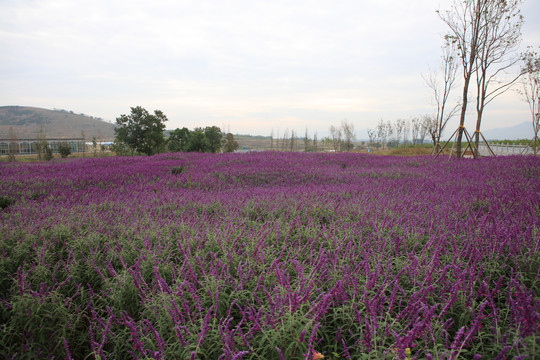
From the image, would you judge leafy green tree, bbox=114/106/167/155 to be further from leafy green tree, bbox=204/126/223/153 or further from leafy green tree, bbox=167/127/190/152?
leafy green tree, bbox=204/126/223/153

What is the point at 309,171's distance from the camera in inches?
421

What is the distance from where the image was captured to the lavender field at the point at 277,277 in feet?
5.75

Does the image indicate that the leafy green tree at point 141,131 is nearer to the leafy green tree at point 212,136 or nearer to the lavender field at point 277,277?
the leafy green tree at point 212,136

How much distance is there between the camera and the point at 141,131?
34.3 meters

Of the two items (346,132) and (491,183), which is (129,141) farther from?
(346,132)

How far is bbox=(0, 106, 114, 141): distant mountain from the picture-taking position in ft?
424

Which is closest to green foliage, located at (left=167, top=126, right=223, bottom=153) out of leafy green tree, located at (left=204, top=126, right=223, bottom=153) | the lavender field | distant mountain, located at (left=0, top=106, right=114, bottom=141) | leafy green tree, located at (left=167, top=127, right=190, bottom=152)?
leafy green tree, located at (left=167, top=127, right=190, bottom=152)

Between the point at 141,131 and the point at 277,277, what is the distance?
36184mm

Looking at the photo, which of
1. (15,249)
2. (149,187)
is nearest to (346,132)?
(149,187)

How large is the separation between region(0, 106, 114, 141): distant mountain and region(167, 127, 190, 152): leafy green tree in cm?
10648

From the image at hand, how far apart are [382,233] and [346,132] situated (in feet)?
215

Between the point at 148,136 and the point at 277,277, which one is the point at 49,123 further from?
the point at 277,277

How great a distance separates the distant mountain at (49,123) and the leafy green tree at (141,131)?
108283 millimetres

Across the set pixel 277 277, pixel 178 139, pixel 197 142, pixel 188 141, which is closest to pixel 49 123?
pixel 178 139
